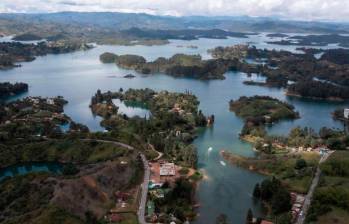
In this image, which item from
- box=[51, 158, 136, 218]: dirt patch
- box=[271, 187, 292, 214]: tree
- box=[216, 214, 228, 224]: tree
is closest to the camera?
box=[216, 214, 228, 224]: tree

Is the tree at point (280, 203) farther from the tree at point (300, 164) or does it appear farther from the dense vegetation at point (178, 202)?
the tree at point (300, 164)

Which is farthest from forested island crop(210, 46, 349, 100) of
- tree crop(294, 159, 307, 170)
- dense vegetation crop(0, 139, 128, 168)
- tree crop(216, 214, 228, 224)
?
tree crop(216, 214, 228, 224)

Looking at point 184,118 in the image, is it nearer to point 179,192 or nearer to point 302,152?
point 302,152

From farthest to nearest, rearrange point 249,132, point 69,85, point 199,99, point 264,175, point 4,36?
point 4,36 → point 69,85 → point 199,99 → point 249,132 → point 264,175

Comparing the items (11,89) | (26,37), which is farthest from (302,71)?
(26,37)

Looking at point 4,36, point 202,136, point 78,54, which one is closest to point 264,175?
point 202,136

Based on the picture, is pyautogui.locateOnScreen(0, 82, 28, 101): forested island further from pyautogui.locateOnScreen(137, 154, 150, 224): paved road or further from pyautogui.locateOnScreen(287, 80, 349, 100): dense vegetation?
pyautogui.locateOnScreen(287, 80, 349, 100): dense vegetation
